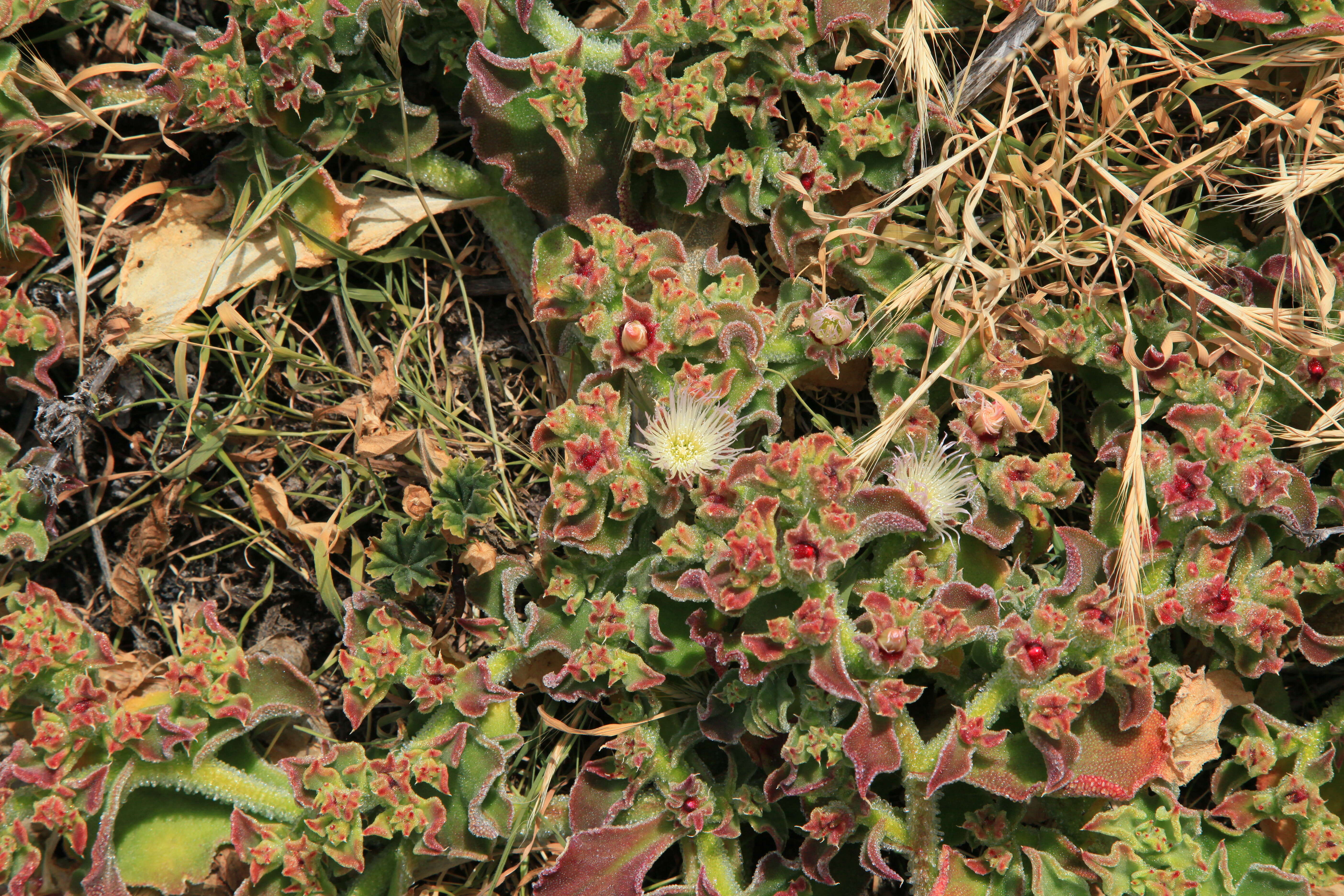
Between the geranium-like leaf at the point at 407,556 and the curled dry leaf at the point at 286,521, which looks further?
the curled dry leaf at the point at 286,521

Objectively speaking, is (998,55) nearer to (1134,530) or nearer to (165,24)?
(1134,530)

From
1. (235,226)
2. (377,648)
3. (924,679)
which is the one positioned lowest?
(924,679)

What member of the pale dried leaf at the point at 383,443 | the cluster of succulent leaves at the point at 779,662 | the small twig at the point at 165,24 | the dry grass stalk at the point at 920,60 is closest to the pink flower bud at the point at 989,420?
the cluster of succulent leaves at the point at 779,662

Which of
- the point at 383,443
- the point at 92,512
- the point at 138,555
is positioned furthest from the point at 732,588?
the point at 92,512

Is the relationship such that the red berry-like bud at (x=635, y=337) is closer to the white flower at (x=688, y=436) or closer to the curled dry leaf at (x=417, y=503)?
the white flower at (x=688, y=436)

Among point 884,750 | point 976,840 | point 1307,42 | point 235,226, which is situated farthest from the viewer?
point 235,226

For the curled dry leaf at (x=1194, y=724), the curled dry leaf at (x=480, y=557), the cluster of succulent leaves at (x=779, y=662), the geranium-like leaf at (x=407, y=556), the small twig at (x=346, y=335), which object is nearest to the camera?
the cluster of succulent leaves at (x=779, y=662)

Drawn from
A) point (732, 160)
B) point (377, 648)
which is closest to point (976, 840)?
point (377, 648)

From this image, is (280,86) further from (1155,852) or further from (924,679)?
(1155,852)
